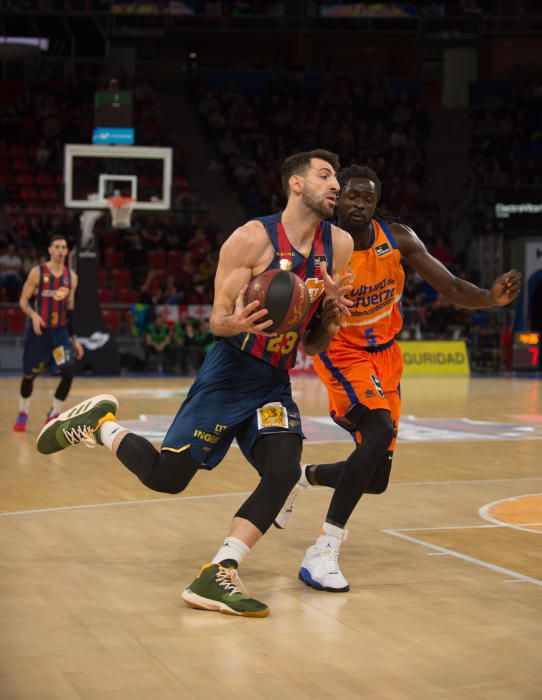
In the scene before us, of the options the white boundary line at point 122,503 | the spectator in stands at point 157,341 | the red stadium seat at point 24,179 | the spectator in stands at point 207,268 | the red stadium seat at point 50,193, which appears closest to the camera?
the white boundary line at point 122,503

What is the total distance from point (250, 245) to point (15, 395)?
39.3 feet

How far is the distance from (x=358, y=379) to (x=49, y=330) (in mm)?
6803

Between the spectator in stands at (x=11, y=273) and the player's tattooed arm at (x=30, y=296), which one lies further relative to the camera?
the spectator in stands at (x=11, y=273)

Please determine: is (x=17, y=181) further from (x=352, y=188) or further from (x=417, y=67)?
(x=352, y=188)

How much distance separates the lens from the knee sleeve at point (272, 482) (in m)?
4.97

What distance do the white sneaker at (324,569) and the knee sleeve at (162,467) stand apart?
685 millimetres

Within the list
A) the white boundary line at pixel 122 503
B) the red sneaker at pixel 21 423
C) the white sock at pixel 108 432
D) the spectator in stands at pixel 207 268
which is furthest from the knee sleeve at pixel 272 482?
the spectator in stands at pixel 207 268

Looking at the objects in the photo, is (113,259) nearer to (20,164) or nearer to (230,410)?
(20,164)

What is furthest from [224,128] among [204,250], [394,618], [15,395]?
[394,618]

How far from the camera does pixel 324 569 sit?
5270mm

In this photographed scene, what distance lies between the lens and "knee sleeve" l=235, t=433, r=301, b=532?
16.3ft

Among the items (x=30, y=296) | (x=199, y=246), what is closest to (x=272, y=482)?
(x=30, y=296)

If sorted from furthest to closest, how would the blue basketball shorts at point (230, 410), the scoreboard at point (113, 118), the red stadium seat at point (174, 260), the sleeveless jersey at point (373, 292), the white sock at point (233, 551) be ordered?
the red stadium seat at point (174, 260)
the scoreboard at point (113, 118)
the sleeveless jersey at point (373, 292)
the blue basketball shorts at point (230, 410)
the white sock at point (233, 551)

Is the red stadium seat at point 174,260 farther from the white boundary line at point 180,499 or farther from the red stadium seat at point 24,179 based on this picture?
the white boundary line at point 180,499
